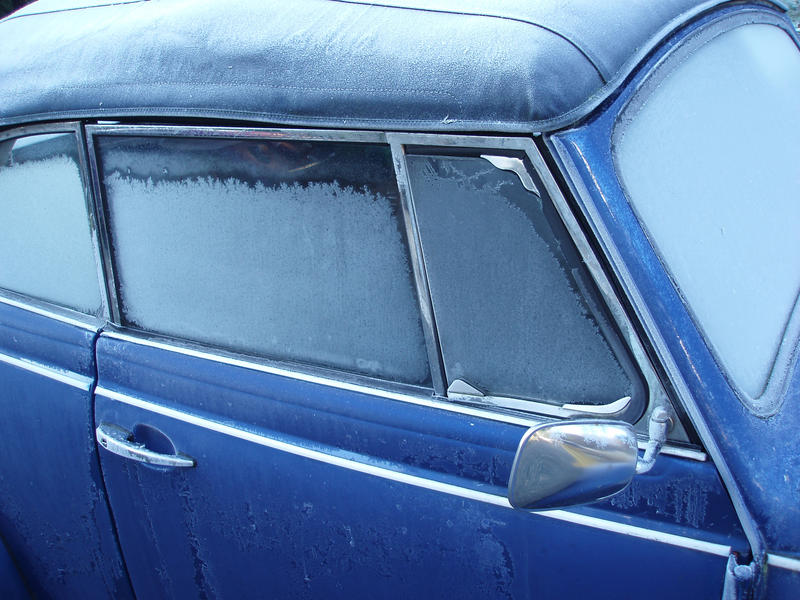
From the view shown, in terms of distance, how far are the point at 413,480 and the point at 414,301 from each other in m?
0.36

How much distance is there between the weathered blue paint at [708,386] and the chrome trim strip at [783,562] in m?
0.01

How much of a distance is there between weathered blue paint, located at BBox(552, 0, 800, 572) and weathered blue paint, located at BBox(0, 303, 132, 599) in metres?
1.31

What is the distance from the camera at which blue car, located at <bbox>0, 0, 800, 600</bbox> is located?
130cm

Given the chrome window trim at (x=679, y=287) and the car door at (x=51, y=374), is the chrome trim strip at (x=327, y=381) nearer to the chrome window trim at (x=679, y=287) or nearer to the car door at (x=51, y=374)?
the car door at (x=51, y=374)

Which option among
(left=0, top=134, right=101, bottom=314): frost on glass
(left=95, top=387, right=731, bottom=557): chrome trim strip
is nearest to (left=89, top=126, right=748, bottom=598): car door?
(left=95, top=387, right=731, bottom=557): chrome trim strip

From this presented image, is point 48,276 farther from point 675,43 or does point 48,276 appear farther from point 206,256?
point 675,43

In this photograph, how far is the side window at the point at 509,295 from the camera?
1359 millimetres

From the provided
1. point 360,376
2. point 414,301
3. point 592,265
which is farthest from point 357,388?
point 592,265

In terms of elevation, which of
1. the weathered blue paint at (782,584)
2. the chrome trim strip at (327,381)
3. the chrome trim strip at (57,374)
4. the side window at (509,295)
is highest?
the side window at (509,295)

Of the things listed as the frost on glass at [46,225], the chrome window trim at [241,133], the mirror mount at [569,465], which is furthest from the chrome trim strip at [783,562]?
the frost on glass at [46,225]

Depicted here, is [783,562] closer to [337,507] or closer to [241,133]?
[337,507]

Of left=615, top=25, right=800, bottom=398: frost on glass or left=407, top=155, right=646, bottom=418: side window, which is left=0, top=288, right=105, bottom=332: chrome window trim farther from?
left=615, top=25, right=800, bottom=398: frost on glass

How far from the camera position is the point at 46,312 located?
2.04 metres

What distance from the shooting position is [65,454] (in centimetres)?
191
